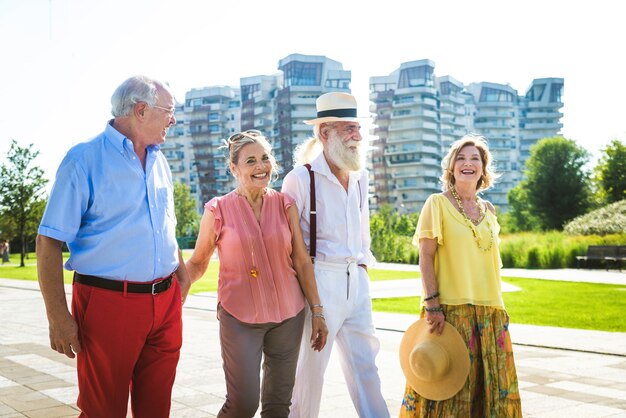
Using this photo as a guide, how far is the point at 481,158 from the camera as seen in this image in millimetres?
4852

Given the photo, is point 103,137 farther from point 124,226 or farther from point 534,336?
point 534,336

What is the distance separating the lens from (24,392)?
6.51 m

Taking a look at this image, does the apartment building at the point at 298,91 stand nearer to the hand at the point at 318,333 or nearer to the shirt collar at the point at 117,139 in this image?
the hand at the point at 318,333

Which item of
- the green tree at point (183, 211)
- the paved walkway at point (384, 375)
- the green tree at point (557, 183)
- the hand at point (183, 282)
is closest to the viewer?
the hand at point (183, 282)

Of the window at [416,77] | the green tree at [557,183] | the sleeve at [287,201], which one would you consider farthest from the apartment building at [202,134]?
the sleeve at [287,201]

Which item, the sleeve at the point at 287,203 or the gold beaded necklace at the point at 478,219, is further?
the gold beaded necklace at the point at 478,219

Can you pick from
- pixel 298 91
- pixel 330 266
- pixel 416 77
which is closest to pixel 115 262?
pixel 330 266

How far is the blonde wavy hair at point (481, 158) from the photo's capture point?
15.8 feet

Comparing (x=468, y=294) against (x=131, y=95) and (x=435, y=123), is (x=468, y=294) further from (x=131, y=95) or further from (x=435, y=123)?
(x=435, y=123)

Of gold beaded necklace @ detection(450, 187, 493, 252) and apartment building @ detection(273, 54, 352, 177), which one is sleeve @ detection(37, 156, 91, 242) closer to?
gold beaded necklace @ detection(450, 187, 493, 252)

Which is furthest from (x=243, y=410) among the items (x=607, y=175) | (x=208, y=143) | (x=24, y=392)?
(x=208, y=143)

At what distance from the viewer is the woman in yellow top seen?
14.5ft

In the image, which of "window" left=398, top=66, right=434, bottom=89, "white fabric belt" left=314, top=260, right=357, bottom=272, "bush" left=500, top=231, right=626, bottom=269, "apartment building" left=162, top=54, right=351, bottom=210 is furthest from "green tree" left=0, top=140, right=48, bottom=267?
"window" left=398, top=66, right=434, bottom=89

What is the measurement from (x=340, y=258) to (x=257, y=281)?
27.1 inches
